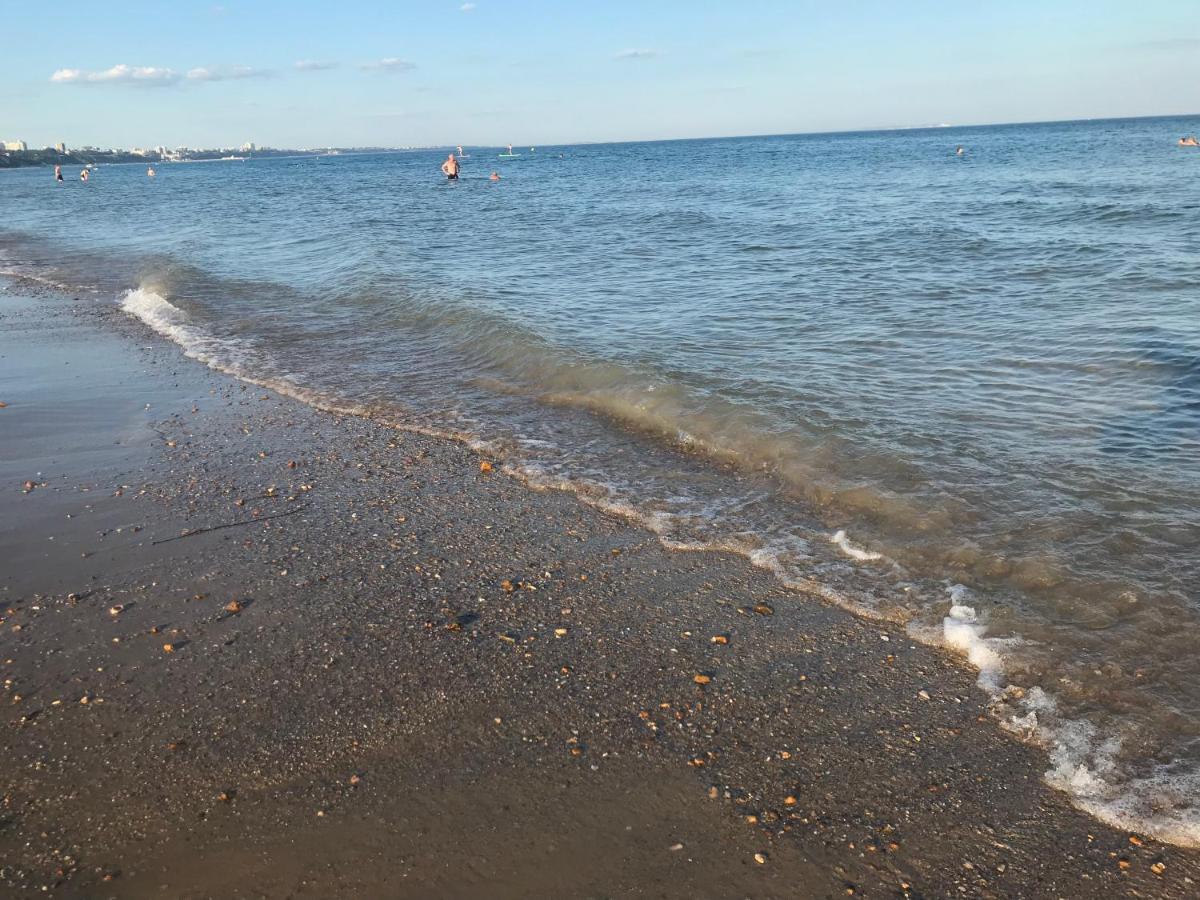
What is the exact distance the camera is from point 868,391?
33.2 ft

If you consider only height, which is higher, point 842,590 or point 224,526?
point 224,526

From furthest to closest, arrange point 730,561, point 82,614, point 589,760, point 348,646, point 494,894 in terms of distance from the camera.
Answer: point 730,561
point 82,614
point 348,646
point 589,760
point 494,894

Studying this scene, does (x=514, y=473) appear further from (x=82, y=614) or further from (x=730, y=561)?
(x=82, y=614)

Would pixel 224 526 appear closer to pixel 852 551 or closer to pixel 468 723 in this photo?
pixel 468 723

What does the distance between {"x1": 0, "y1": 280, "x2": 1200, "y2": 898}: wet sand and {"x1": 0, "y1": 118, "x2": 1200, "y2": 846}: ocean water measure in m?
0.58

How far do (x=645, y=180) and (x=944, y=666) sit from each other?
194 feet

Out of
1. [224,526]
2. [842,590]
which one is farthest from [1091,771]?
[224,526]

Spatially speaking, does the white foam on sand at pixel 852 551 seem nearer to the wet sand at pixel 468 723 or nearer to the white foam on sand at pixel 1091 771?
the wet sand at pixel 468 723

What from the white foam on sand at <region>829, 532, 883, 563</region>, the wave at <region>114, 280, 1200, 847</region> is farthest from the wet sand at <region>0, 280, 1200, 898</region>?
the white foam on sand at <region>829, 532, 883, 563</region>

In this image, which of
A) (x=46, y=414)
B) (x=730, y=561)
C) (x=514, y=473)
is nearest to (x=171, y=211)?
(x=46, y=414)

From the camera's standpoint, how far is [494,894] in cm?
340

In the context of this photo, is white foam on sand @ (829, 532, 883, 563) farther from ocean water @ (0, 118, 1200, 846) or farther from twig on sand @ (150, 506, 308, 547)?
twig on sand @ (150, 506, 308, 547)

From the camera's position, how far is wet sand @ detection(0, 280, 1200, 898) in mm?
3559

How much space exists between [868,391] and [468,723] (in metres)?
7.43
